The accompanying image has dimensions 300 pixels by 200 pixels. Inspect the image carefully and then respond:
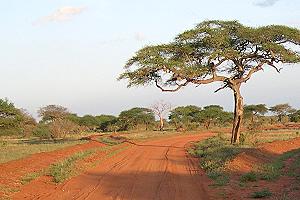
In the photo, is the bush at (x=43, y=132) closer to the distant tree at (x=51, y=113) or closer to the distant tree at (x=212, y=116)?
the distant tree at (x=51, y=113)

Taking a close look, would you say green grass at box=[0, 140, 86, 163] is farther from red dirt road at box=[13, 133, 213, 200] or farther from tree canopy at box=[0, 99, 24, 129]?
red dirt road at box=[13, 133, 213, 200]

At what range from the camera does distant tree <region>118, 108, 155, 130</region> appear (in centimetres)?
7031

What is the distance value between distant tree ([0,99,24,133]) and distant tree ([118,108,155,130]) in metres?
33.7

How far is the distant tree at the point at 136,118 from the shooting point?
7031 cm

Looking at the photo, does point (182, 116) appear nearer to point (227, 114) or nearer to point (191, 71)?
point (227, 114)

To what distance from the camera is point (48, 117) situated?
6550 cm

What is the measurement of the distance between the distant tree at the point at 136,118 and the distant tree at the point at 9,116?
33717 millimetres

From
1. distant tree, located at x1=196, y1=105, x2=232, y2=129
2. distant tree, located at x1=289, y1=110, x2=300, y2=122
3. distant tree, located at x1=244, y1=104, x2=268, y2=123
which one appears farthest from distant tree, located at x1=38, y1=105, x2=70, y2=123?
distant tree, located at x1=289, y1=110, x2=300, y2=122

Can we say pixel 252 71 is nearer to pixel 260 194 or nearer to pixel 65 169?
pixel 65 169

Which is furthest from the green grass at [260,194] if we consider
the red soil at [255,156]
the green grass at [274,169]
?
the red soil at [255,156]

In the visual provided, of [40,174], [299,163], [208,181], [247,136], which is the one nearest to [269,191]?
[208,181]

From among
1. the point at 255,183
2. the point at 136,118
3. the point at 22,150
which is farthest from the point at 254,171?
the point at 136,118

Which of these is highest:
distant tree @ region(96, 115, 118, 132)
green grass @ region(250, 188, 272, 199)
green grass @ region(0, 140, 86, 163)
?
distant tree @ region(96, 115, 118, 132)

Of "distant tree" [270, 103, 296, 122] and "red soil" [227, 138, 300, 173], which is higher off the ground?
"distant tree" [270, 103, 296, 122]
